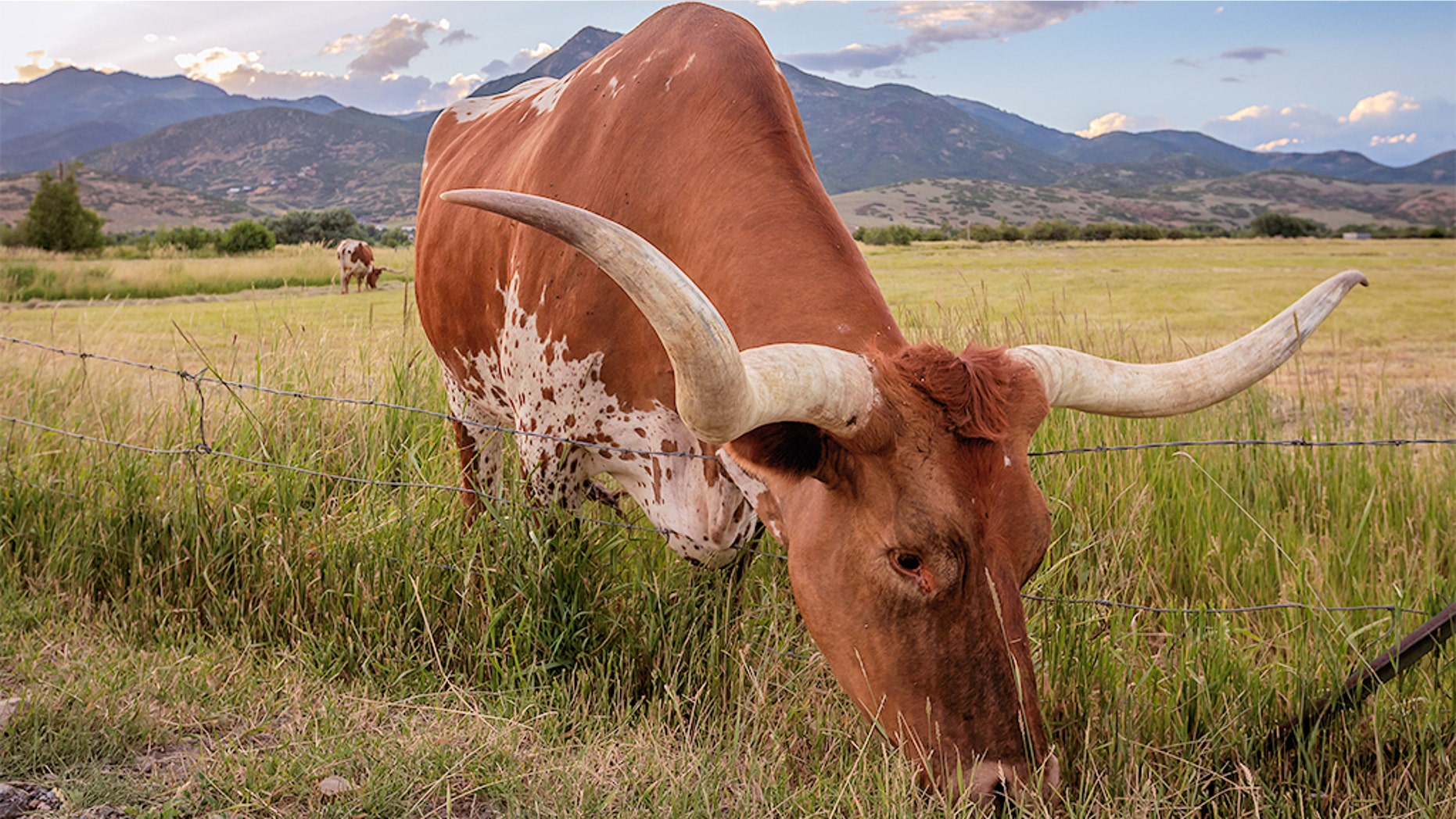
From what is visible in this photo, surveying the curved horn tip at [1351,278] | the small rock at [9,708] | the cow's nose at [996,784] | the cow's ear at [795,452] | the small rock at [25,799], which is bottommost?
the small rock at [25,799]

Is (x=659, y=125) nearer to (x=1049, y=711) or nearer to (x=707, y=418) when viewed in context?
(x=707, y=418)

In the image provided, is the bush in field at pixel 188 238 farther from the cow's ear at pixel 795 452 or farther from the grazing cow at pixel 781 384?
the cow's ear at pixel 795 452

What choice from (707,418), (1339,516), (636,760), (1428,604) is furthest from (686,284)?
(1339,516)

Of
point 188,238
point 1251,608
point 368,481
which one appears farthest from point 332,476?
point 188,238

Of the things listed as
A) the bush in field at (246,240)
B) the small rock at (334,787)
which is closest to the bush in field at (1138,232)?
the bush in field at (246,240)

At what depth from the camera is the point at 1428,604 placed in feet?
9.68

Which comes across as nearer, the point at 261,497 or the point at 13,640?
the point at 13,640

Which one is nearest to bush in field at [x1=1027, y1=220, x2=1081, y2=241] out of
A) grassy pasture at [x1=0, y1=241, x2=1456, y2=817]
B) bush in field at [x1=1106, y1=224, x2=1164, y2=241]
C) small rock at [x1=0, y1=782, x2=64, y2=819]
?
bush in field at [x1=1106, y1=224, x2=1164, y2=241]

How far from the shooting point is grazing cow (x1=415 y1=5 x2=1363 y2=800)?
6.38ft

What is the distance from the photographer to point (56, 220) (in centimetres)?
3641

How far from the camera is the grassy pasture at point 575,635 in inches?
95.7

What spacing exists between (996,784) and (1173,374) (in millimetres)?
1059

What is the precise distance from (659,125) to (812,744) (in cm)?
204

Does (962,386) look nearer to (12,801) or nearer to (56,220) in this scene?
(12,801)
